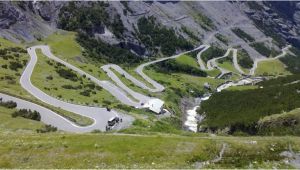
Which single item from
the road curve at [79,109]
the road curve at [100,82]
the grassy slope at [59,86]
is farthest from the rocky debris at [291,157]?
the road curve at [100,82]

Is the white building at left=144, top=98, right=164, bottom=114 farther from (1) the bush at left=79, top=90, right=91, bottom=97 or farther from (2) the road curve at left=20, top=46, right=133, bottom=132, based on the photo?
(2) the road curve at left=20, top=46, right=133, bottom=132

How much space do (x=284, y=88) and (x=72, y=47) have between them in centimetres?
9611

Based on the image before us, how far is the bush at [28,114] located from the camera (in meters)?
84.0

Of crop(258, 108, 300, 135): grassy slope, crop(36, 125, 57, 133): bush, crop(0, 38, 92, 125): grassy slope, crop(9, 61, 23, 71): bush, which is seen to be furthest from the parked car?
crop(9, 61, 23, 71): bush

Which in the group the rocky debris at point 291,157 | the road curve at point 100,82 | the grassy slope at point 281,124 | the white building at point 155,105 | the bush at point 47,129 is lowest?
the rocky debris at point 291,157

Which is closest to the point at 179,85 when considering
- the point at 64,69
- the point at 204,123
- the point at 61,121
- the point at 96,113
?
the point at 64,69

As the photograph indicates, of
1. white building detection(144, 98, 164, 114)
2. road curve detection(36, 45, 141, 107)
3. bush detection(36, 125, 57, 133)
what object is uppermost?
road curve detection(36, 45, 141, 107)

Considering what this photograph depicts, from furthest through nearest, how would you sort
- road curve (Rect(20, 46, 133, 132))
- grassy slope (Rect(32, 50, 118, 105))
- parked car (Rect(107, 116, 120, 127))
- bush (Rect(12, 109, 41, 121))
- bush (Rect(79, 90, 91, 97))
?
bush (Rect(79, 90, 91, 97)), grassy slope (Rect(32, 50, 118, 105)), road curve (Rect(20, 46, 133, 132)), parked car (Rect(107, 116, 120, 127)), bush (Rect(12, 109, 41, 121))

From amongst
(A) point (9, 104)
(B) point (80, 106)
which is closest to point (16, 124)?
(A) point (9, 104)

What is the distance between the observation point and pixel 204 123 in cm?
11525

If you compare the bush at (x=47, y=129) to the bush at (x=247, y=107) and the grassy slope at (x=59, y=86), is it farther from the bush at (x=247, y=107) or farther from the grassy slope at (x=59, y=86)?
the bush at (x=247, y=107)

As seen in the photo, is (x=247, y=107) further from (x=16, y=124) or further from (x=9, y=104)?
(x=16, y=124)

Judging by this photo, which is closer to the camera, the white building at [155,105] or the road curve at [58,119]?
the road curve at [58,119]

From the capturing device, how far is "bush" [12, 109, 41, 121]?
8400 cm
